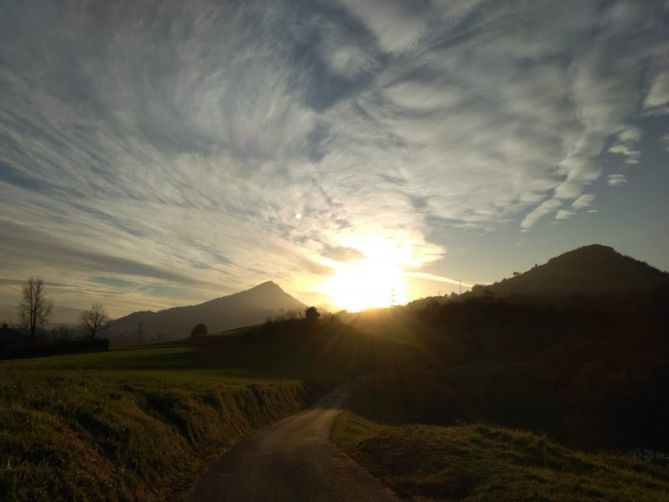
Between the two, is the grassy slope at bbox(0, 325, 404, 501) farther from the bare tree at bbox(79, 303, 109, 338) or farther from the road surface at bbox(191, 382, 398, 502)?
the bare tree at bbox(79, 303, 109, 338)

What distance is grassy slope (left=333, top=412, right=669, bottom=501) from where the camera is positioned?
15258mm

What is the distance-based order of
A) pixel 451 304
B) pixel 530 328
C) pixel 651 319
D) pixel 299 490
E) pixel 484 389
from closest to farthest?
pixel 299 490 → pixel 484 389 → pixel 651 319 → pixel 530 328 → pixel 451 304

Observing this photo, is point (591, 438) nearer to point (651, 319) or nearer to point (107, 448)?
point (107, 448)

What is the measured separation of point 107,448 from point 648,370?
229 feet

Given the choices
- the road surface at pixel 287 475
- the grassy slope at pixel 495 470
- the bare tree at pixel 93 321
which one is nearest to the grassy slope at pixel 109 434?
the road surface at pixel 287 475

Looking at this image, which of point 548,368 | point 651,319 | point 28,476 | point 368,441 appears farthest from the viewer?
point 651,319

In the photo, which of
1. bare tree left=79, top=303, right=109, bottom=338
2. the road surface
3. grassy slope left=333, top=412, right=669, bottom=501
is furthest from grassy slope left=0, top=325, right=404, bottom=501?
bare tree left=79, top=303, right=109, bottom=338

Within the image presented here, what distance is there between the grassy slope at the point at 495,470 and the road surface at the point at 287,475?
4.03 ft

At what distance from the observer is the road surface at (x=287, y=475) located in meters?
Result: 16.0

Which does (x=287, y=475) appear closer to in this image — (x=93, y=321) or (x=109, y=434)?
(x=109, y=434)

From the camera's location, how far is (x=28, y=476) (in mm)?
11133

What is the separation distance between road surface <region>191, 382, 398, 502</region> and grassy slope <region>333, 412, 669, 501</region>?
123 centimetres

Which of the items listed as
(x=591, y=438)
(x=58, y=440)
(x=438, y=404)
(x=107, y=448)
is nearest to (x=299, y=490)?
(x=107, y=448)

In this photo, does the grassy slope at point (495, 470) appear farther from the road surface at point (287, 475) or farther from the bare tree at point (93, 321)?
the bare tree at point (93, 321)
